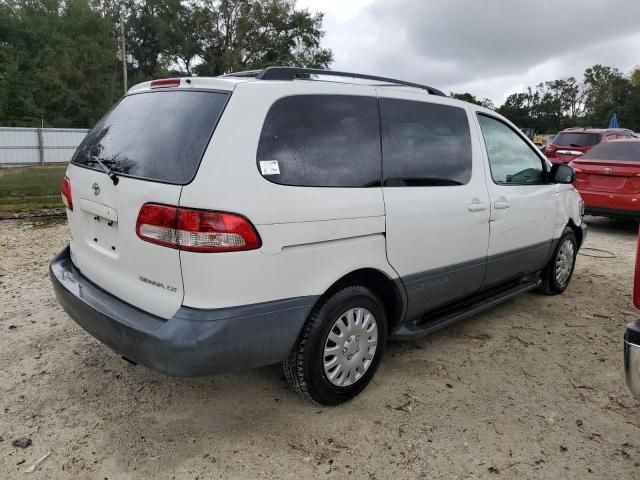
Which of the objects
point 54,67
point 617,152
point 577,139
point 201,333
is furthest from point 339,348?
point 54,67

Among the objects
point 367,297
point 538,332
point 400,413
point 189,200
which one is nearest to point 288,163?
point 189,200

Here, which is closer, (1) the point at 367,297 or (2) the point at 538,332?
(1) the point at 367,297

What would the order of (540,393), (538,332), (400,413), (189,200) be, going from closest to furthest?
1. (189,200)
2. (400,413)
3. (540,393)
4. (538,332)

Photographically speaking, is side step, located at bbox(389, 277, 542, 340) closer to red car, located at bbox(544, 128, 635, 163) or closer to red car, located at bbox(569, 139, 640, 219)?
red car, located at bbox(569, 139, 640, 219)

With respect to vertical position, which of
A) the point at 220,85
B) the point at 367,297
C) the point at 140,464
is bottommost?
the point at 140,464

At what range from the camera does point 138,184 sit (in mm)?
2494

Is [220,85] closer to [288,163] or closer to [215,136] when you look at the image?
[215,136]

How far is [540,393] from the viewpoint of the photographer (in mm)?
3199

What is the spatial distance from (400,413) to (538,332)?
71.3 inches

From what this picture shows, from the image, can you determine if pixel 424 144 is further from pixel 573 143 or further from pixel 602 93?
pixel 602 93

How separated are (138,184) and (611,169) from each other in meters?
7.72

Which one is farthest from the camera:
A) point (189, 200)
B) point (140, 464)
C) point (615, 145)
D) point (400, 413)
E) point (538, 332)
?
point (615, 145)

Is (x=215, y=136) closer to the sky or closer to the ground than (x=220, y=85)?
closer to the ground

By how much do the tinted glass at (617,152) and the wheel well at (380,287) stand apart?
6.53 meters
